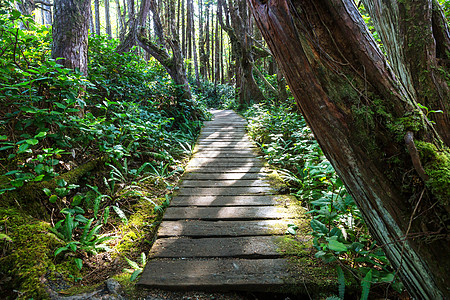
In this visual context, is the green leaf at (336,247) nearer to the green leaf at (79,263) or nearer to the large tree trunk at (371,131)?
the large tree trunk at (371,131)

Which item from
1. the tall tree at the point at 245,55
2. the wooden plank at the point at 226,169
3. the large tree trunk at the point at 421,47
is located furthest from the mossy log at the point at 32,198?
the tall tree at the point at 245,55

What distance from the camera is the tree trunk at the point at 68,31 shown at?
3.78 metres

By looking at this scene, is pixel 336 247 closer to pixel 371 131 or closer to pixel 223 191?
pixel 371 131

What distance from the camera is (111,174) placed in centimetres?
327

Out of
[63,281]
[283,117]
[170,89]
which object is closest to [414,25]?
[63,281]

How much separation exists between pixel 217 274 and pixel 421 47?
2578mm

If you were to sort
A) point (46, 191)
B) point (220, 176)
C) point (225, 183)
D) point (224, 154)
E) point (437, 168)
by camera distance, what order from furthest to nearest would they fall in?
1. point (224, 154)
2. point (220, 176)
3. point (225, 183)
4. point (46, 191)
5. point (437, 168)

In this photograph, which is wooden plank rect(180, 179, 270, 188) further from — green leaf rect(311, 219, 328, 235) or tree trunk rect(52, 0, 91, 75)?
tree trunk rect(52, 0, 91, 75)

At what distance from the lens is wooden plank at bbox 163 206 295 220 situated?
106 inches

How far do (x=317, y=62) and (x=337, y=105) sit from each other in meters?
0.29

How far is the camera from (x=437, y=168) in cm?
124

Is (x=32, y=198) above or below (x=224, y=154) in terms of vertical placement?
above

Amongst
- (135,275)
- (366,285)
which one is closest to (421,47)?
(366,285)

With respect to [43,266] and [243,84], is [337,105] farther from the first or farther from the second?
[243,84]
